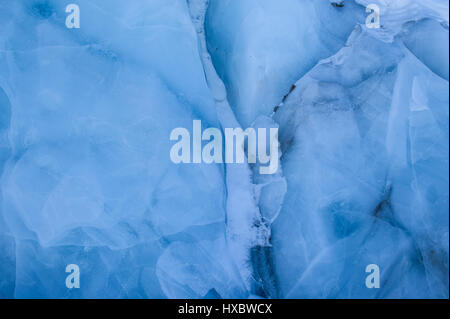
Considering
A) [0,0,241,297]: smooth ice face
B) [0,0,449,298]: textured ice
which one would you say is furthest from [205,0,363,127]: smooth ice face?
[0,0,241,297]: smooth ice face

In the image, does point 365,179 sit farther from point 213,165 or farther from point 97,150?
point 97,150

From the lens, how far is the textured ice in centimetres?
94

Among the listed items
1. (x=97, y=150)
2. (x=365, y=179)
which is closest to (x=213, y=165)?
(x=97, y=150)

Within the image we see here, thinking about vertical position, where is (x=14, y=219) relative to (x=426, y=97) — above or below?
below

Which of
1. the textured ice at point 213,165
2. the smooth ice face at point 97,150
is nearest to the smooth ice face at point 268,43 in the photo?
the textured ice at point 213,165

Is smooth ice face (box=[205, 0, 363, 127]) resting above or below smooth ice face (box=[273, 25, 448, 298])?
above

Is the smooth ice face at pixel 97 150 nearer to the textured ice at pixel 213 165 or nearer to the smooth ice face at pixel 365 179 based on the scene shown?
the textured ice at pixel 213 165

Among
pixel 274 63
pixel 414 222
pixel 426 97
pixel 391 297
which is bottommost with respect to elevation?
pixel 391 297

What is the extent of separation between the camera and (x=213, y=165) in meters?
0.98

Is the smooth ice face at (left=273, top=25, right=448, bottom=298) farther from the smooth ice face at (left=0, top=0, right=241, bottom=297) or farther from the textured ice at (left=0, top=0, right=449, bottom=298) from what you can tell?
the smooth ice face at (left=0, top=0, right=241, bottom=297)

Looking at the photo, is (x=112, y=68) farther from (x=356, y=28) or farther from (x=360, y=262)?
(x=360, y=262)

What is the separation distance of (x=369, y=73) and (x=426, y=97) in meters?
0.17

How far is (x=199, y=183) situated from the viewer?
0.97 metres
